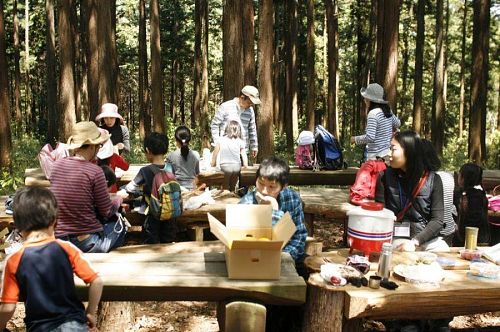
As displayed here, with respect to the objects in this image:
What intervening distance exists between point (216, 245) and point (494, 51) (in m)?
30.5

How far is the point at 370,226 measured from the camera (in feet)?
12.1

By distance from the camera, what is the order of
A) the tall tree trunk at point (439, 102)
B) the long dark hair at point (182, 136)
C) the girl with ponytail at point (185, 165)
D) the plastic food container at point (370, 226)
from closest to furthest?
the plastic food container at point (370, 226), the long dark hair at point (182, 136), the girl with ponytail at point (185, 165), the tall tree trunk at point (439, 102)

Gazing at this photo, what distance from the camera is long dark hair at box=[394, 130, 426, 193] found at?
429 centimetres

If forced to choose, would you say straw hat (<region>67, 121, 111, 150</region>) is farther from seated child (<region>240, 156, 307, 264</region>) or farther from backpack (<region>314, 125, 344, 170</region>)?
backpack (<region>314, 125, 344, 170</region>)

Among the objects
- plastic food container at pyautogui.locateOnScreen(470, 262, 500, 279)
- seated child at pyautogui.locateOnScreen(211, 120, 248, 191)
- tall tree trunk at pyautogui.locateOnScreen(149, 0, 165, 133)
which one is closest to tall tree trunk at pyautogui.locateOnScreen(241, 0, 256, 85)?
seated child at pyautogui.locateOnScreen(211, 120, 248, 191)

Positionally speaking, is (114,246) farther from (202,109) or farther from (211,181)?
(202,109)

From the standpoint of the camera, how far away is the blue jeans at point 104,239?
13.6 feet

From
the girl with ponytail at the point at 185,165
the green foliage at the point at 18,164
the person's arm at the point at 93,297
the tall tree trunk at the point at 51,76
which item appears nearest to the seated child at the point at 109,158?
the girl with ponytail at the point at 185,165

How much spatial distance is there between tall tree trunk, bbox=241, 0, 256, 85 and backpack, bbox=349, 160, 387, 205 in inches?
221

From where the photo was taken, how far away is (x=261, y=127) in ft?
35.0

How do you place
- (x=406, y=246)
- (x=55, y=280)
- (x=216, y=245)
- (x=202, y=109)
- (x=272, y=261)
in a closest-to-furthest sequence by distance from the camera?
(x=55, y=280) < (x=272, y=261) < (x=406, y=246) < (x=216, y=245) < (x=202, y=109)

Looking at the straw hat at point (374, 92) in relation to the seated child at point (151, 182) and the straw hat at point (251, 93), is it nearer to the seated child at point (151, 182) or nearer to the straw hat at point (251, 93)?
the straw hat at point (251, 93)

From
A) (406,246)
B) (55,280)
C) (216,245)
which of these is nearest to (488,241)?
(406,246)

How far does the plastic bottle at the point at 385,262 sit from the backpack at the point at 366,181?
2.54 m
